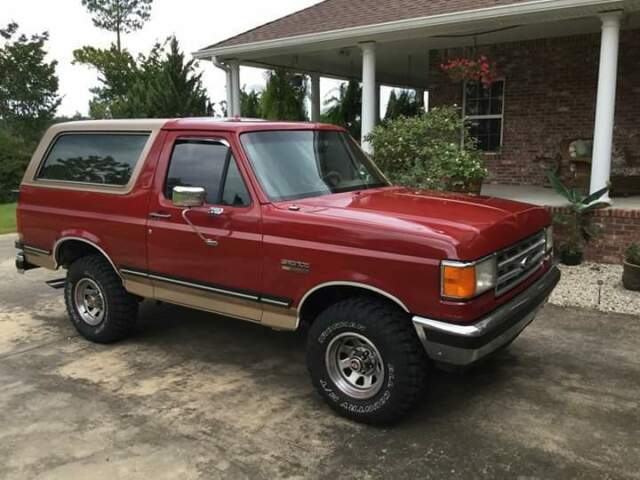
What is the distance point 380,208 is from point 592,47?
9099 mm

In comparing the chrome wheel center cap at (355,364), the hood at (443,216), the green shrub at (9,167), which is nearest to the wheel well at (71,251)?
the hood at (443,216)

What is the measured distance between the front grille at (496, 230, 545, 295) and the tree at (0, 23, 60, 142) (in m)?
34.1

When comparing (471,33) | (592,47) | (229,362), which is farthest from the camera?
(592,47)

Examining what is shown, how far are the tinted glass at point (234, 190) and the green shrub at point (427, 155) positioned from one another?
4.28m

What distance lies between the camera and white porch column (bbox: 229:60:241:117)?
1240 centimetres

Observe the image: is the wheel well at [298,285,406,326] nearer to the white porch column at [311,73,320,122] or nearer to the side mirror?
the side mirror

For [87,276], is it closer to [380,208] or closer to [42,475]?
[42,475]

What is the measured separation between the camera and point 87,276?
A: 5.09 m

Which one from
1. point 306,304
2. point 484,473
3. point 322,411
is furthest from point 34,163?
point 484,473

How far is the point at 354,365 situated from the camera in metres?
3.72

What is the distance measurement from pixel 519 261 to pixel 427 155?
4.93m

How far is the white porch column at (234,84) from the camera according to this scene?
40.7 feet

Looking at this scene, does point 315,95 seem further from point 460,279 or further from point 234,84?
point 460,279

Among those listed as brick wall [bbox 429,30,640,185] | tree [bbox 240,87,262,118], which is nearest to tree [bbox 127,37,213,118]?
tree [bbox 240,87,262,118]
